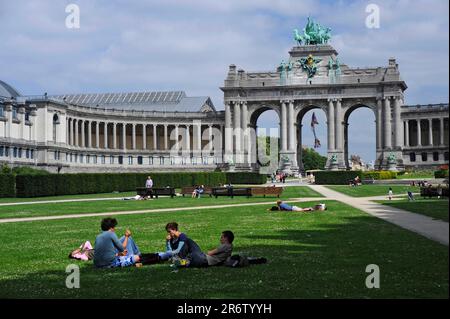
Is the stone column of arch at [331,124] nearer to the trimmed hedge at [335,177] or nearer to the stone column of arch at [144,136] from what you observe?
the stone column of arch at [144,136]

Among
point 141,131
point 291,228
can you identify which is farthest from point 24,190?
point 141,131

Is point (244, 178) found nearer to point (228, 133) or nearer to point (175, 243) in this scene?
point (228, 133)

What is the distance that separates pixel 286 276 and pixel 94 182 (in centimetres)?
5905

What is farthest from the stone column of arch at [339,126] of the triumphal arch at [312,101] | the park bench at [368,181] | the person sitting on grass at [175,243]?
the person sitting on grass at [175,243]

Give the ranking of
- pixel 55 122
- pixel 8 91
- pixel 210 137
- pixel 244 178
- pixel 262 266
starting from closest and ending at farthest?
pixel 262 266
pixel 244 178
pixel 55 122
pixel 8 91
pixel 210 137

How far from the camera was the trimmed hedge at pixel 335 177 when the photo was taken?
9175cm

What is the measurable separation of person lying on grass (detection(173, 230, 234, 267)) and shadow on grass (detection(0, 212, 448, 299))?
0.42 metres

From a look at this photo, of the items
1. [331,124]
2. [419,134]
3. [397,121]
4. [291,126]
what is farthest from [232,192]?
[419,134]

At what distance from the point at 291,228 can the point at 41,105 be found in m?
89.3

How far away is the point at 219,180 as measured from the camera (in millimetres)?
92875

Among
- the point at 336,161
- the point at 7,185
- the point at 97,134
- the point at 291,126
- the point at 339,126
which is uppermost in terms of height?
the point at 291,126

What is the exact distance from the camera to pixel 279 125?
466ft

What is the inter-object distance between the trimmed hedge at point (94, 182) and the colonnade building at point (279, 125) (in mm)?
45854

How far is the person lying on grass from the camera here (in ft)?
55.4
